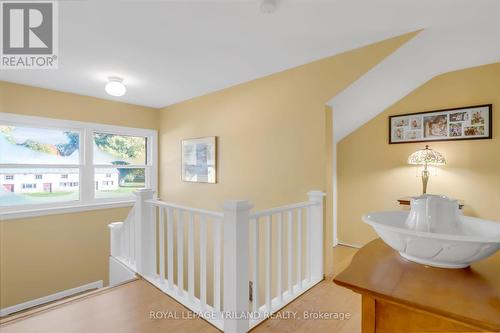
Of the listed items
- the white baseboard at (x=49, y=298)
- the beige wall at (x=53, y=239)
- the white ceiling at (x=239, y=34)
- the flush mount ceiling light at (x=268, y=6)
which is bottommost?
the white baseboard at (x=49, y=298)

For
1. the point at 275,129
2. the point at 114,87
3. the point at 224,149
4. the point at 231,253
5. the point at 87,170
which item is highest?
the point at 114,87

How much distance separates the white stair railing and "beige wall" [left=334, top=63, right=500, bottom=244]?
52.8 inches

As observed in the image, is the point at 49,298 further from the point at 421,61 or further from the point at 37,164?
the point at 421,61

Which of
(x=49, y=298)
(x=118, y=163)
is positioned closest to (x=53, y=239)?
(x=49, y=298)

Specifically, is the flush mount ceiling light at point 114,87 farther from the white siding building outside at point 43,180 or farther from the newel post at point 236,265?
the newel post at point 236,265

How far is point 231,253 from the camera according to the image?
1577 millimetres

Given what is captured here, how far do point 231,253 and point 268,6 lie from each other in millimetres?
1580

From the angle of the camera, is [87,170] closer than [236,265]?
No

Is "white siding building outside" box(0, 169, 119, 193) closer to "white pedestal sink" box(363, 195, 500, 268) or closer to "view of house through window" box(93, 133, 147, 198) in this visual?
"view of house through window" box(93, 133, 147, 198)

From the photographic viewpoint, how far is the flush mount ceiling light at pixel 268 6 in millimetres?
1535

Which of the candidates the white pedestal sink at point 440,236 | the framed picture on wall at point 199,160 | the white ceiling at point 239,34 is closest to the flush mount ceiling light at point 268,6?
the white ceiling at point 239,34

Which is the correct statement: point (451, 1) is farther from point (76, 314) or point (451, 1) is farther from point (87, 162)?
point (87, 162)

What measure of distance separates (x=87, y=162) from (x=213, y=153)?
73.6 inches

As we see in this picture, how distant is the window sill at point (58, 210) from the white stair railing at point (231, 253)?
0.80 metres
